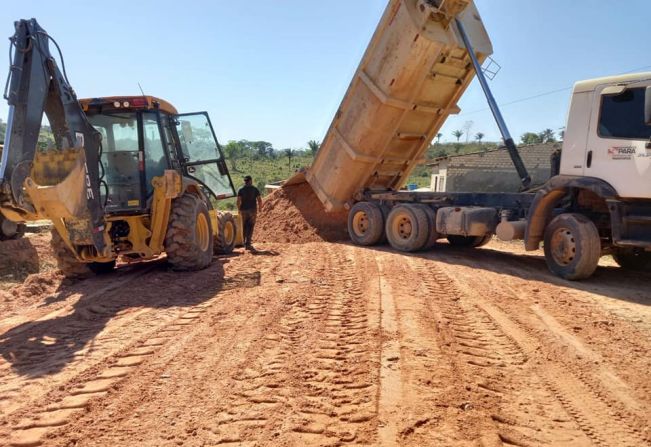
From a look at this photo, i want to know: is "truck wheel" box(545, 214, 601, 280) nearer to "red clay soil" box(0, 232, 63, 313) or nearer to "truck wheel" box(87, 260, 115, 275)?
"truck wheel" box(87, 260, 115, 275)

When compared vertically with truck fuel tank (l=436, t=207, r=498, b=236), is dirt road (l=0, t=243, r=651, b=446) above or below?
Result: below

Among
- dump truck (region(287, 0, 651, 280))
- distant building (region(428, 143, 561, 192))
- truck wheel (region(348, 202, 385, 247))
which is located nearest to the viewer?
dump truck (region(287, 0, 651, 280))

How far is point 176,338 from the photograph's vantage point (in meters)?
4.03

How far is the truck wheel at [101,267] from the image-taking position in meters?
7.05

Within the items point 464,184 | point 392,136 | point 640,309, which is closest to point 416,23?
point 392,136

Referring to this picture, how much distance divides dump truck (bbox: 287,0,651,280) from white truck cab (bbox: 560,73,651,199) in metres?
0.01

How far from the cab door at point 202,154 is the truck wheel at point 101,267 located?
1.89 m

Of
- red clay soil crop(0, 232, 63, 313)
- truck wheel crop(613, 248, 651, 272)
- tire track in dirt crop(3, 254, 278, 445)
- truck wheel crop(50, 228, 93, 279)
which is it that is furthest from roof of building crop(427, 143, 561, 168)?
tire track in dirt crop(3, 254, 278, 445)

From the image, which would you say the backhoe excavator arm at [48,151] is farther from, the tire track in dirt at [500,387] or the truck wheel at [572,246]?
the truck wheel at [572,246]

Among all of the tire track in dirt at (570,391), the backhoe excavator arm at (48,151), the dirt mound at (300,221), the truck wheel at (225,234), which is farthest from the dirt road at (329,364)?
the dirt mound at (300,221)

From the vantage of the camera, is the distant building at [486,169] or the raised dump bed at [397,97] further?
the distant building at [486,169]

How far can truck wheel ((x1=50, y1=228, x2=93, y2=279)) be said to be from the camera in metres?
6.52

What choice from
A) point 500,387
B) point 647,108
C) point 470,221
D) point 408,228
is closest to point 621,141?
point 647,108

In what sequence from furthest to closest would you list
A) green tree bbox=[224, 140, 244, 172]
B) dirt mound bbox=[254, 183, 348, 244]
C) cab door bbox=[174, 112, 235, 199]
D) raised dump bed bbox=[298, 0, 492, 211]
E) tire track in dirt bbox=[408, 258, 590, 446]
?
green tree bbox=[224, 140, 244, 172] → dirt mound bbox=[254, 183, 348, 244] → raised dump bed bbox=[298, 0, 492, 211] → cab door bbox=[174, 112, 235, 199] → tire track in dirt bbox=[408, 258, 590, 446]
